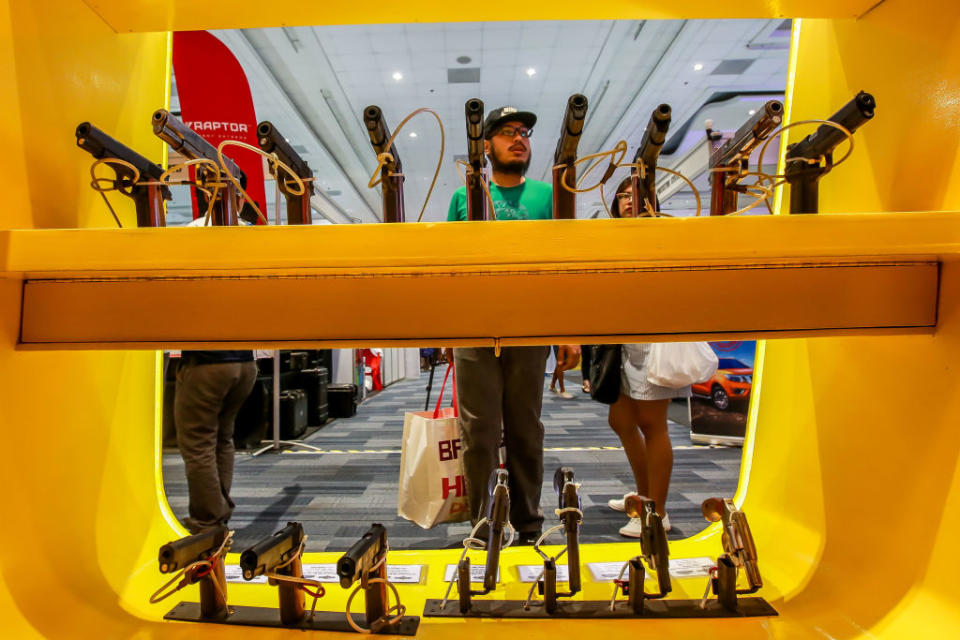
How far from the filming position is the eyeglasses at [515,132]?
3.91ft

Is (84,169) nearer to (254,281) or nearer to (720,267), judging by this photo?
(254,281)

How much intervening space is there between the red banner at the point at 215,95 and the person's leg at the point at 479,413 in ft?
5.09

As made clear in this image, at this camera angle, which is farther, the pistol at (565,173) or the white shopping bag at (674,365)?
the white shopping bag at (674,365)

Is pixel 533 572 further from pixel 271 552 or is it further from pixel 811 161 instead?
pixel 811 161

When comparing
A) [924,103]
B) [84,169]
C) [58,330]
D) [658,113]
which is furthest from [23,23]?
[924,103]

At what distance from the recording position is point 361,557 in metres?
0.70

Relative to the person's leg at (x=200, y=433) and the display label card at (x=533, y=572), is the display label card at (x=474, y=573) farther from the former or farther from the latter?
the person's leg at (x=200, y=433)

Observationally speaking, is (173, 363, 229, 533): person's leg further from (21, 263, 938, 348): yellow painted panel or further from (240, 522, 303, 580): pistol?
(240, 522, 303, 580): pistol

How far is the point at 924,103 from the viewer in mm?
718

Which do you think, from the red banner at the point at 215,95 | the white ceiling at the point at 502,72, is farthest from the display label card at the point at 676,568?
the white ceiling at the point at 502,72

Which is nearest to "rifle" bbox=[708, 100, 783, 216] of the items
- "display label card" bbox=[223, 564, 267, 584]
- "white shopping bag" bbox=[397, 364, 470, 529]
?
"white shopping bag" bbox=[397, 364, 470, 529]

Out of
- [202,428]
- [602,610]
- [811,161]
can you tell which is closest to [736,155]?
[811,161]

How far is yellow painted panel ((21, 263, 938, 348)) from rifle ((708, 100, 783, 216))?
7.1 inches

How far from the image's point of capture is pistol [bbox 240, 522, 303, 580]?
0.67m
